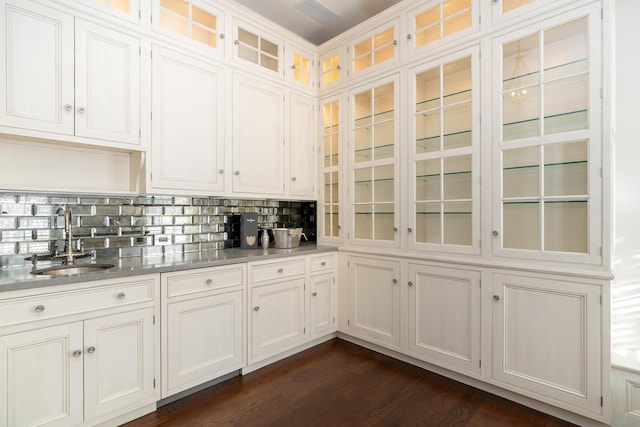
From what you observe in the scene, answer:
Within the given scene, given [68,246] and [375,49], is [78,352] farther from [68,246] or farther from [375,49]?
[375,49]

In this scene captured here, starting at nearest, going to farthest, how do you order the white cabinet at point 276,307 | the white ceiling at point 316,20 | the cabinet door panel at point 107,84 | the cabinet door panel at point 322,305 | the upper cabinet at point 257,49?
1. the cabinet door panel at point 107,84
2. the white cabinet at point 276,307
3. the upper cabinet at point 257,49
4. the white ceiling at point 316,20
5. the cabinet door panel at point 322,305

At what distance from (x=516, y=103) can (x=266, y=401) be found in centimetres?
254

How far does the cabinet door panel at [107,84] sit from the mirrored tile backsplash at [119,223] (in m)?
0.51

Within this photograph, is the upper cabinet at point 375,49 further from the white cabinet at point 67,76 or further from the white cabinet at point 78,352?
the white cabinet at point 78,352

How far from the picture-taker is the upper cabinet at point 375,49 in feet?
8.94

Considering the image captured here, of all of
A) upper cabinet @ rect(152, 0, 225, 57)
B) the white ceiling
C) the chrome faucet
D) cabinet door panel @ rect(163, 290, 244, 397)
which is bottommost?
cabinet door panel @ rect(163, 290, 244, 397)

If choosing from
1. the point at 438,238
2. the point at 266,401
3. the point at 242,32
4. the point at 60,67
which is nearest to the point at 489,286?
the point at 438,238

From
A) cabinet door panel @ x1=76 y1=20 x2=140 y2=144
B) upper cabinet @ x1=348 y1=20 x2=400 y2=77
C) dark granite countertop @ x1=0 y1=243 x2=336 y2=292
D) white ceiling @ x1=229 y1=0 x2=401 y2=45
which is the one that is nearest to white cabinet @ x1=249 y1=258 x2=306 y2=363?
dark granite countertop @ x1=0 y1=243 x2=336 y2=292

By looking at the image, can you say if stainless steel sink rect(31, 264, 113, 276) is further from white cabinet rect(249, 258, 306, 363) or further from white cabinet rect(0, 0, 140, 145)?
white cabinet rect(249, 258, 306, 363)

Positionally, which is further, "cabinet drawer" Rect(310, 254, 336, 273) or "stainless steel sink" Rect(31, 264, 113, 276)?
"cabinet drawer" Rect(310, 254, 336, 273)

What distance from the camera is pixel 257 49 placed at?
2832mm

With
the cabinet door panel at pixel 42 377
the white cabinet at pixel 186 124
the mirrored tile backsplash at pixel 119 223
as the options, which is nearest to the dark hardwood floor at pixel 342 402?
the cabinet door panel at pixel 42 377

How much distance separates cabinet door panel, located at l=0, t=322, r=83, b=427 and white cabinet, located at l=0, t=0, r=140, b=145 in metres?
1.12

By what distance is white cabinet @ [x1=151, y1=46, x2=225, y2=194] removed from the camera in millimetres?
2275
